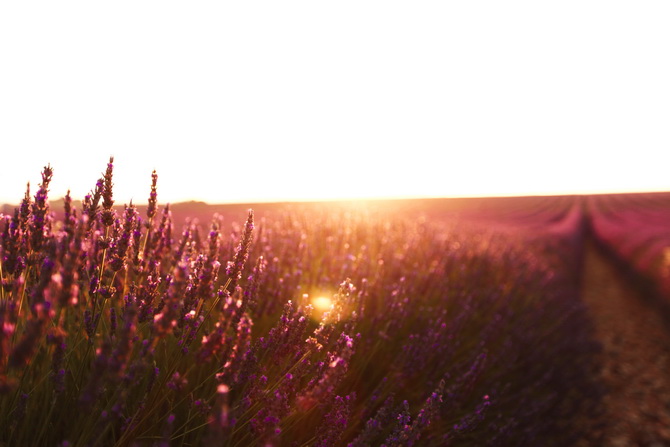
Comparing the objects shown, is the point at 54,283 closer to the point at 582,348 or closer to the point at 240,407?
the point at 240,407

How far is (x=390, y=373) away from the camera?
7.74 feet

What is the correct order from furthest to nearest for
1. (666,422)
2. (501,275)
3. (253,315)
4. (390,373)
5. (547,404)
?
(501,275) < (666,422) < (547,404) < (253,315) < (390,373)

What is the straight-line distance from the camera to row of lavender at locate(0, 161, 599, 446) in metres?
1.16

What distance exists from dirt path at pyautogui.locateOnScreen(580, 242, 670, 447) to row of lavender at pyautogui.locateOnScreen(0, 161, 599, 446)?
38 cm

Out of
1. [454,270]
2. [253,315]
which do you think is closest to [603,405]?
[454,270]

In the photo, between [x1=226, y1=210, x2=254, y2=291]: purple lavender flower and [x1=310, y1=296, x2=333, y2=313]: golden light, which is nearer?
[x1=226, y1=210, x2=254, y2=291]: purple lavender flower

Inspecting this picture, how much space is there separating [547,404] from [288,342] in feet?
7.51

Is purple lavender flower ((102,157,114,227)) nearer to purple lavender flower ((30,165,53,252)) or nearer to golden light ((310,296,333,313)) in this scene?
purple lavender flower ((30,165,53,252))

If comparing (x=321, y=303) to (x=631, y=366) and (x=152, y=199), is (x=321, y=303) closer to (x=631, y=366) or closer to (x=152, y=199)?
(x=152, y=199)

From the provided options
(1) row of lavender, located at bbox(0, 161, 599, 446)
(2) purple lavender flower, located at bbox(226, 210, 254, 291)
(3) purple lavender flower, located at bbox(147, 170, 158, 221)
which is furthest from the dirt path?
(3) purple lavender flower, located at bbox(147, 170, 158, 221)

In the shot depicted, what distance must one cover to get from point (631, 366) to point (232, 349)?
230 inches

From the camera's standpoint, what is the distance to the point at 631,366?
5.14 metres

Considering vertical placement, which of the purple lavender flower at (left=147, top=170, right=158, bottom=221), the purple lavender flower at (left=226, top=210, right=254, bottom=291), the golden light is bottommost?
the golden light

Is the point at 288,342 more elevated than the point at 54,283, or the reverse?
the point at 54,283
